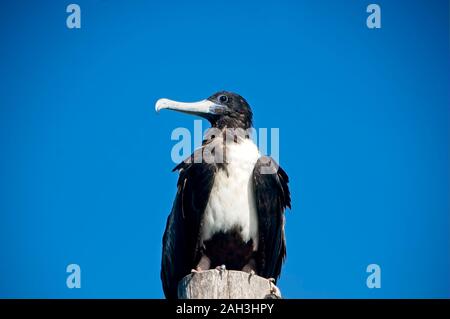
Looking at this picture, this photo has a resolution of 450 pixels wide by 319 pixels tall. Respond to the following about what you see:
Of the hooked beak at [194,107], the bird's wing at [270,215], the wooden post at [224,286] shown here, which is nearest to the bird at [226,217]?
the bird's wing at [270,215]

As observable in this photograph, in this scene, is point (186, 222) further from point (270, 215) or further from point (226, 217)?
point (270, 215)

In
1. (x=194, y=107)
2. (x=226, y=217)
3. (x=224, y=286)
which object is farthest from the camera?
(x=194, y=107)

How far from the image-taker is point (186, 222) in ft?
32.3

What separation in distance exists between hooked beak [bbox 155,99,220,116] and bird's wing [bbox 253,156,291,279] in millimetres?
1123

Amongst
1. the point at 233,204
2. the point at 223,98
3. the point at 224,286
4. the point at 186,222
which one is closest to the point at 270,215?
the point at 233,204

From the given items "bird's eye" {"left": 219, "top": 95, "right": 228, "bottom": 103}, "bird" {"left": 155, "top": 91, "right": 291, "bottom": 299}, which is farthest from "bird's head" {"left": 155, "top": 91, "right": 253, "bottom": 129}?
"bird" {"left": 155, "top": 91, "right": 291, "bottom": 299}

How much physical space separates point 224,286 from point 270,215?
191cm

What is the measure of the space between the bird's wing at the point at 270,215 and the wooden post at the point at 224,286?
1505 mm

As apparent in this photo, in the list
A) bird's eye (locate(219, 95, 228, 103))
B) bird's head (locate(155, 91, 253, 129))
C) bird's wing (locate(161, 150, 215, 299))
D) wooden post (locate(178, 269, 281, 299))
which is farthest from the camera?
bird's eye (locate(219, 95, 228, 103))

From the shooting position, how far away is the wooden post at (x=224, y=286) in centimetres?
806

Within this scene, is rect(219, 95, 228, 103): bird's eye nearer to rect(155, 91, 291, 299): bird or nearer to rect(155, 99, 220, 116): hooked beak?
rect(155, 99, 220, 116): hooked beak

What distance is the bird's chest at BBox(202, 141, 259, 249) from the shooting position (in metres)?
9.81

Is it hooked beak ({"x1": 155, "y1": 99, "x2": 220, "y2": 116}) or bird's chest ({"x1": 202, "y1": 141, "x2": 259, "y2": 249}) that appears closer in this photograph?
bird's chest ({"x1": 202, "y1": 141, "x2": 259, "y2": 249})
